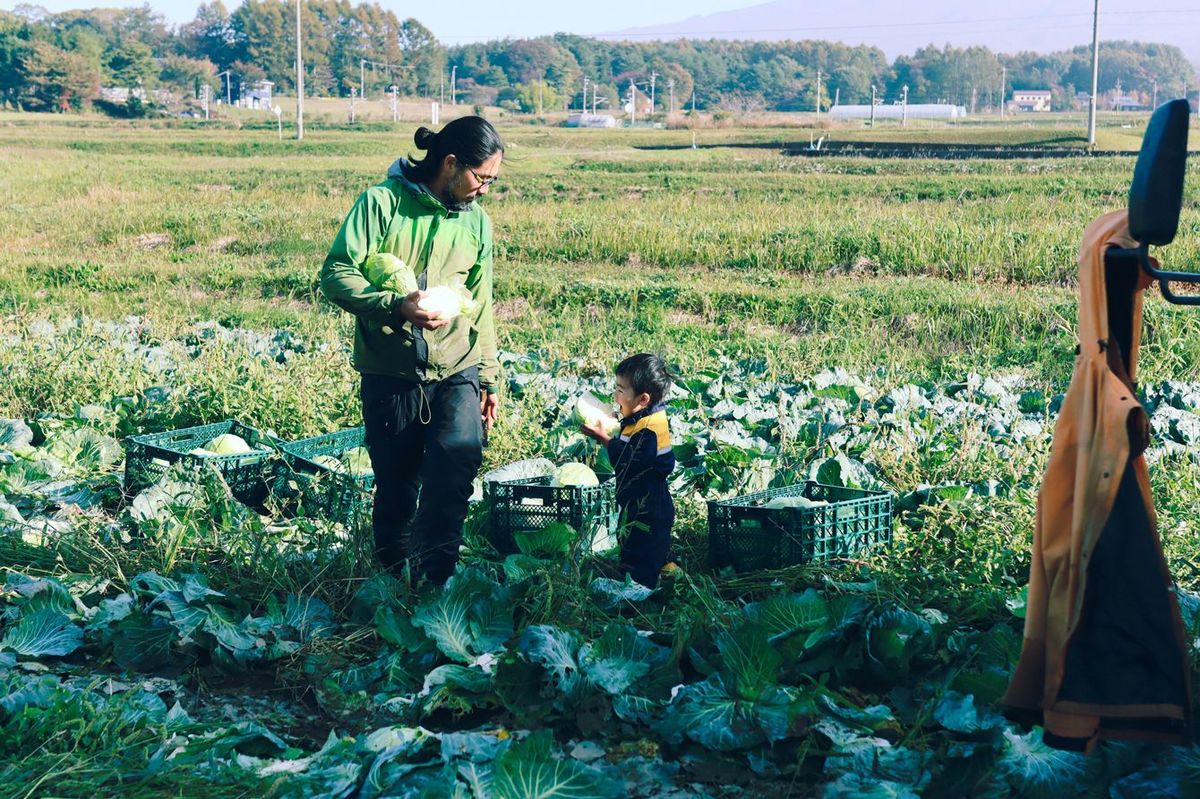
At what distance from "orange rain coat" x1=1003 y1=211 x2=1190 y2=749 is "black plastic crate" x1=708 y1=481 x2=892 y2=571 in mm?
1794

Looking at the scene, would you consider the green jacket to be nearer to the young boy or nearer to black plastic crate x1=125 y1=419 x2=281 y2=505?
the young boy

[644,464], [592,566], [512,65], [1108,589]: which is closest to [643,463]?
[644,464]

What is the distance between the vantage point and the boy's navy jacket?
13.4 feet

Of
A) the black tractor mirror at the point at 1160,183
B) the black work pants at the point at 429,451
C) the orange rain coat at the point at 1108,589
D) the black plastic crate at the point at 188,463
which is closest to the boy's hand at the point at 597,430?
the black work pants at the point at 429,451

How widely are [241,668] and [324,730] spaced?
469 millimetres

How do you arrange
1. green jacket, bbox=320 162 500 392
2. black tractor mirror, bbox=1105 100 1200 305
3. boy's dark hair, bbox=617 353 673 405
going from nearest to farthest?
black tractor mirror, bbox=1105 100 1200 305
green jacket, bbox=320 162 500 392
boy's dark hair, bbox=617 353 673 405

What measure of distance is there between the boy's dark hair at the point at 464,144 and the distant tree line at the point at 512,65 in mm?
93825

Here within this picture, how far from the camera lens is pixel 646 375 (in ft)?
13.4

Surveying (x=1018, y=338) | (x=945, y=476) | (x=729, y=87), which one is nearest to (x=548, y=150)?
(x=1018, y=338)

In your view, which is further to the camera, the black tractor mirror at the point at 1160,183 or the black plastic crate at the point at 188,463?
the black plastic crate at the point at 188,463

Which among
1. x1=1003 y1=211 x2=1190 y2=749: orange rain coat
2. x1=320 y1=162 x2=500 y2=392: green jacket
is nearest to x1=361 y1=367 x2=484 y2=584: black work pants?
x1=320 y1=162 x2=500 y2=392: green jacket

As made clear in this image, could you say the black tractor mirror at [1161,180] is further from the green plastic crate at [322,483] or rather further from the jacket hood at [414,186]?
the green plastic crate at [322,483]

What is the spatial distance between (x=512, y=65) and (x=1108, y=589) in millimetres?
155323

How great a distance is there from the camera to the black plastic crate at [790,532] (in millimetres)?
4105
